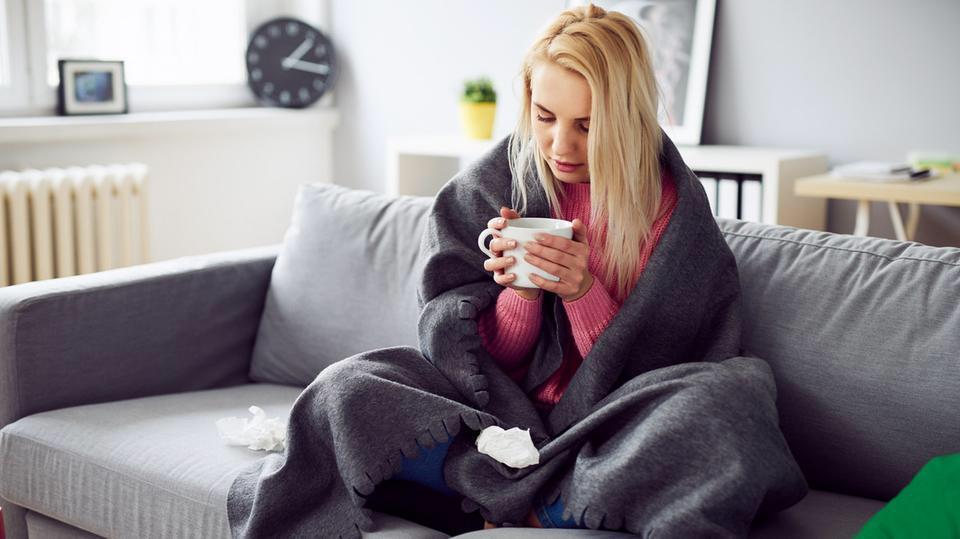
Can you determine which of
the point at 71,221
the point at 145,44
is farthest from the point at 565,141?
the point at 145,44

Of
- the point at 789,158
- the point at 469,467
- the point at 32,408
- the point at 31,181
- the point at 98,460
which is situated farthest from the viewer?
the point at 31,181

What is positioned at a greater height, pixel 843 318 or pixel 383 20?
pixel 383 20

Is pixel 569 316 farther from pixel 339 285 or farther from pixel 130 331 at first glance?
pixel 130 331

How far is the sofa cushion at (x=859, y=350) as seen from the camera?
153 cm

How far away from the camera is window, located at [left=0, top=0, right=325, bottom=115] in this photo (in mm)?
3361

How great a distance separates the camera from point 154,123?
142 inches

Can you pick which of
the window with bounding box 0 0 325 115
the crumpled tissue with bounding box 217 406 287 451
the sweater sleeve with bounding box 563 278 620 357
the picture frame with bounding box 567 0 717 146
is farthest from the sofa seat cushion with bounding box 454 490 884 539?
the window with bounding box 0 0 325 115

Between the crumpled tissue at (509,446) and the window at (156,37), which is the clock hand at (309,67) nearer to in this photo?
the window at (156,37)

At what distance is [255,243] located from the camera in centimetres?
412

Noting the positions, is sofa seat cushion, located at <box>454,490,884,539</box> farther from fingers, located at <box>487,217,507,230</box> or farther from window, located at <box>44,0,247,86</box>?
window, located at <box>44,0,247,86</box>

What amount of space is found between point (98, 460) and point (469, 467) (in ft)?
2.28

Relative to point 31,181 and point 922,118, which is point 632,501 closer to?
point 922,118

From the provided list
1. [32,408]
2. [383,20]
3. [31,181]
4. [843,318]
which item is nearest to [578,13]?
[843,318]

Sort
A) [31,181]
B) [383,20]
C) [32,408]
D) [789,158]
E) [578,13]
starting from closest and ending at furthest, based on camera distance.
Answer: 1. [578,13]
2. [32,408]
3. [789,158]
4. [31,181]
5. [383,20]
